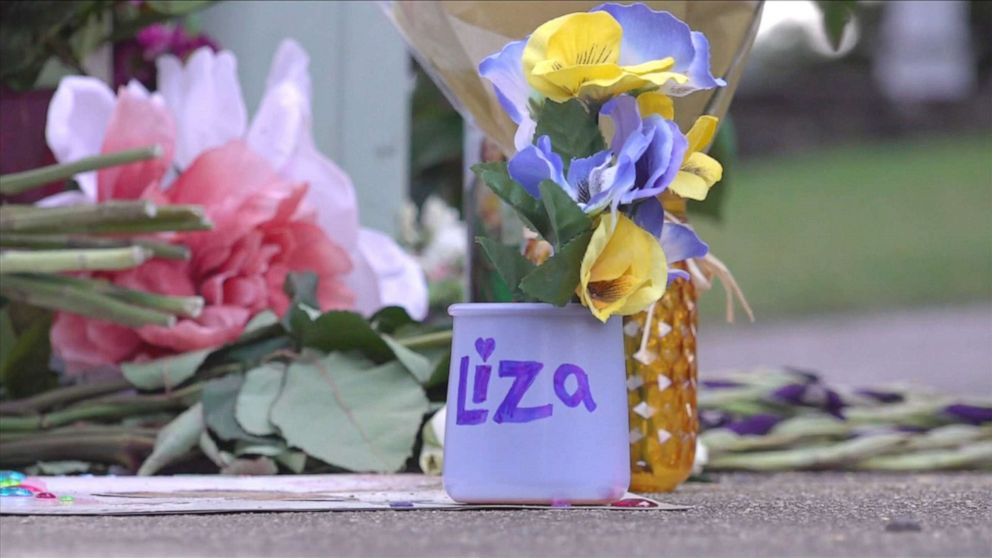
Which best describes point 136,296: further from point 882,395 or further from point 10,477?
point 882,395

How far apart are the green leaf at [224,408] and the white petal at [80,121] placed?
10.3 inches

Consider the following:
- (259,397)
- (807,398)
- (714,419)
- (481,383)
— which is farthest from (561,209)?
(807,398)

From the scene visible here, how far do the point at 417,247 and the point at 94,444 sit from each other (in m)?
1.02

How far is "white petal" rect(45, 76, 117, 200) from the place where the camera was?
4.75 ft

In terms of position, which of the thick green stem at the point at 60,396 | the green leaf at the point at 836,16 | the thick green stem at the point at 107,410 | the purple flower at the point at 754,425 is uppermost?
the green leaf at the point at 836,16

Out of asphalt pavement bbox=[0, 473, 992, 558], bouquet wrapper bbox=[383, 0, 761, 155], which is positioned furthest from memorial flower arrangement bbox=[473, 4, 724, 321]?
bouquet wrapper bbox=[383, 0, 761, 155]

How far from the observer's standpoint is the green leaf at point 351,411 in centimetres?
123

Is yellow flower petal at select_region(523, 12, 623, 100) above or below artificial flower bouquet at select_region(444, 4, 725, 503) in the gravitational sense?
above

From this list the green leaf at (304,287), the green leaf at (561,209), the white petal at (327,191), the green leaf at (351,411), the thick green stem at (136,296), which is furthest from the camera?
the white petal at (327,191)

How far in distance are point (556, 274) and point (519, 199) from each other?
0.18 ft

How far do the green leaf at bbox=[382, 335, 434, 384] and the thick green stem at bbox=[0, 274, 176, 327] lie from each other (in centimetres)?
21

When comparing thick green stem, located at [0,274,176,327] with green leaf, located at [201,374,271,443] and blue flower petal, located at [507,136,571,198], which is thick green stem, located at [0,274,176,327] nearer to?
green leaf, located at [201,374,271,443]

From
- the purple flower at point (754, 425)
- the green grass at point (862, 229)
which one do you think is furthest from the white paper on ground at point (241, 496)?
the green grass at point (862, 229)

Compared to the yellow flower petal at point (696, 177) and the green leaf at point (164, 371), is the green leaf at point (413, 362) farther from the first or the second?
the yellow flower petal at point (696, 177)
